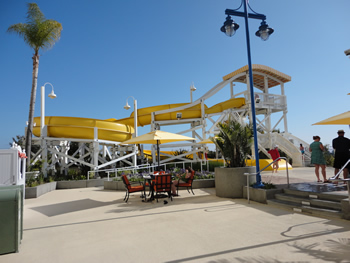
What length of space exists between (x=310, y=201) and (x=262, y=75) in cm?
1597

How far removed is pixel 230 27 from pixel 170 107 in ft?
40.6

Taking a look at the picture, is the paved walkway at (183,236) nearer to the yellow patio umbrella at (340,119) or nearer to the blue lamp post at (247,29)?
the yellow patio umbrella at (340,119)

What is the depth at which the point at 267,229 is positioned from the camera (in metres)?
4.45

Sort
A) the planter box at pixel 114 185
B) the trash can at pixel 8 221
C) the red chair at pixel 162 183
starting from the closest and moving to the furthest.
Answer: the trash can at pixel 8 221 → the red chair at pixel 162 183 → the planter box at pixel 114 185

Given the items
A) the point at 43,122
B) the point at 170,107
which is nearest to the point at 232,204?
the point at 43,122

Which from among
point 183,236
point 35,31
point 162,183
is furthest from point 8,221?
point 35,31

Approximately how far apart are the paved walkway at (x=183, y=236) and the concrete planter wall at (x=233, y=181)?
121 centimetres

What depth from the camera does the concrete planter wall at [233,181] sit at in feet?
26.0

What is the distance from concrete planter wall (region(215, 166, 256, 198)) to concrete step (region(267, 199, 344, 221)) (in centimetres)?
135

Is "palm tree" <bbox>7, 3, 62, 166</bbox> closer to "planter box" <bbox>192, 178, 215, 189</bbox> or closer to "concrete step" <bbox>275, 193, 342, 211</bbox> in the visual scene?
"planter box" <bbox>192, 178, 215, 189</bbox>

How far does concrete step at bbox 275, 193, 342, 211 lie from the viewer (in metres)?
5.33

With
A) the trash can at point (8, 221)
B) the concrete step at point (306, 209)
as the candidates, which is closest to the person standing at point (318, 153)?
the concrete step at point (306, 209)

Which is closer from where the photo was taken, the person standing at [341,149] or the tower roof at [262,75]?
the person standing at [341,149]

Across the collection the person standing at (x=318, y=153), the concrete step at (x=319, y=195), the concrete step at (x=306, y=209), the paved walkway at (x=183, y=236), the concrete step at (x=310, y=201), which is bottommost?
the paved walkway at (x=183, y=236)
